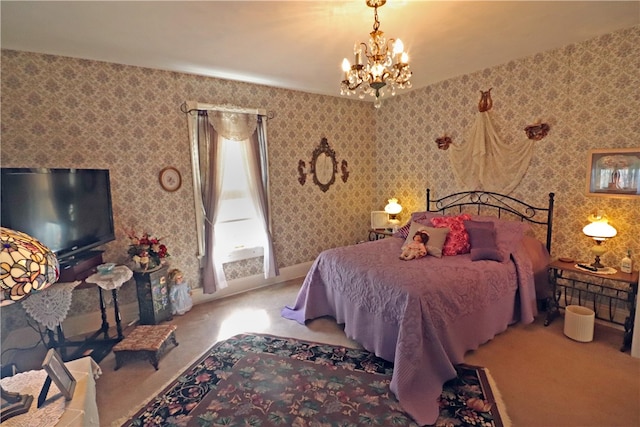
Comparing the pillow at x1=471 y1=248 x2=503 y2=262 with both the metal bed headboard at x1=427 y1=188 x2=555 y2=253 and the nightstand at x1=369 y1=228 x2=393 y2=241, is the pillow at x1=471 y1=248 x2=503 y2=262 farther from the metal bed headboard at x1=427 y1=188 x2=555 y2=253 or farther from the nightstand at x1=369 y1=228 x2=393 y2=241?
the nightstand at x1=369 y1=228 x2=393 y2=241

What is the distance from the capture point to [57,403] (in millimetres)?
1219

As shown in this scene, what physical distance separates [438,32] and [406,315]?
2429 mm

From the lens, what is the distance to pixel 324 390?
90.1 inches

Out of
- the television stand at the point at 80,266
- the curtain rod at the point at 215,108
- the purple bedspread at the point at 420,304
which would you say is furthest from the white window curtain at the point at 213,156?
the purple bedspread at the point at 420,304

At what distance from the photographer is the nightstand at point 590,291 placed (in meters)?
2.73

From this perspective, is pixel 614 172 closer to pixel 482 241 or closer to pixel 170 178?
pixel 482 241

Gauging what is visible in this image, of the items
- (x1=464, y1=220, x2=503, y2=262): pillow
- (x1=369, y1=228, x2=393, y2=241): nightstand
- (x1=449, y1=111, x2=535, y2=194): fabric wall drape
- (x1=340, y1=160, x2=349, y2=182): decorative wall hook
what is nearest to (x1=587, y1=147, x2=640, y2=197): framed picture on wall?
(x1=449, y1=111, x2=535, y2=194): fabric wall drape

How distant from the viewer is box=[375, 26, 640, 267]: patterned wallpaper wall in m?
2.83

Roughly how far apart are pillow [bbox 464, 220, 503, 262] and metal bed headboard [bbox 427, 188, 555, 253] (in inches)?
23.5

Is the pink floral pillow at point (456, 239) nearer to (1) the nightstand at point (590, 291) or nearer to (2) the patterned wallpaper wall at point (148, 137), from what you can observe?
(1) the nightstand at point (590, 291)

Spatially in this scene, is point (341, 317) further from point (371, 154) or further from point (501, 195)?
point (371, 154)

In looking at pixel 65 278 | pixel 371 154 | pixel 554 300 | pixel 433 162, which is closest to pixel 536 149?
pixel 433 162

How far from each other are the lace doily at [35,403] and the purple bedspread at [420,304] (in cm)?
189

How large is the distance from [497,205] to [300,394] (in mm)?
3207
